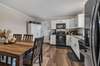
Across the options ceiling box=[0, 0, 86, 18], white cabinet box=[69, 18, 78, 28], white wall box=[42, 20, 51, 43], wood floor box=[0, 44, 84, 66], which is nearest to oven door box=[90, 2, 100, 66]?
wood floor box=[0, 44, 84, 66]

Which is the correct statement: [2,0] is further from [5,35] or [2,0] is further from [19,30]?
[19,30]

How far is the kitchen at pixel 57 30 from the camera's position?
3.87 ft

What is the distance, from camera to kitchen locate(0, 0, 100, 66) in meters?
1.18

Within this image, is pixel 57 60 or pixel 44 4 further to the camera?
pixel 44 4

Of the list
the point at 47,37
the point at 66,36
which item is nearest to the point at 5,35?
the point at 66,36

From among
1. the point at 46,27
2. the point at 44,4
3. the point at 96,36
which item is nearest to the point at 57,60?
the point at 44,4

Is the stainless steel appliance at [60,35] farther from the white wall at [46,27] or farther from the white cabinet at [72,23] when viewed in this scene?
the white wall at [46,27]

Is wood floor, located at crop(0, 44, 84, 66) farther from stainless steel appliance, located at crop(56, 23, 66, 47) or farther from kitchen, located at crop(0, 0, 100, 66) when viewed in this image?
stainless steel appliance, located at crop(56, 23, 66, 47)

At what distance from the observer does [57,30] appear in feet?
25.8

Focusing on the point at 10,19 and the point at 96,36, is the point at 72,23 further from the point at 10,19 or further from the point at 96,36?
the point at 96,36

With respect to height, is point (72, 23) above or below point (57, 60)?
above

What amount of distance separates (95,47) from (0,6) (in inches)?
147

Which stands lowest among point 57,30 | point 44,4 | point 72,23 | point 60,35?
point 60,35

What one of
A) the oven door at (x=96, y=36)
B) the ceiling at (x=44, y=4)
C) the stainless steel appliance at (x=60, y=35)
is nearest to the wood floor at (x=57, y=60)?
the ceiling at (x=44, y=4)
